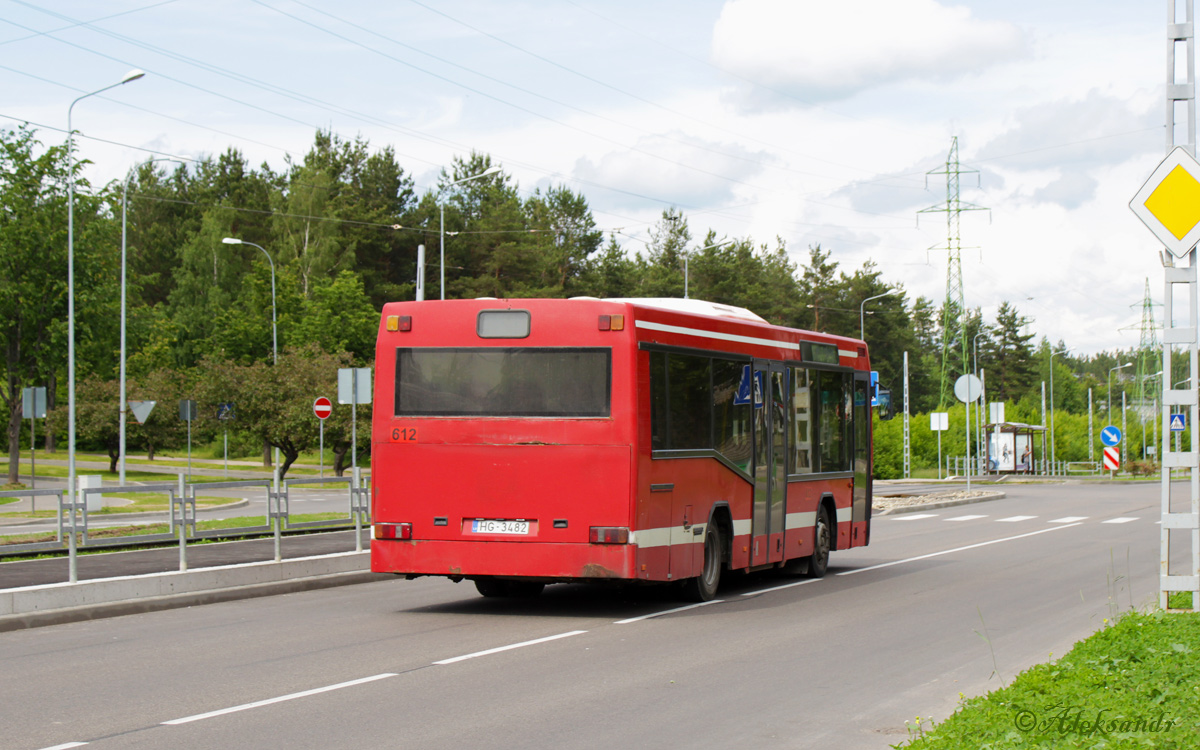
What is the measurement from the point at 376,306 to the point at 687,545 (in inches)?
2878

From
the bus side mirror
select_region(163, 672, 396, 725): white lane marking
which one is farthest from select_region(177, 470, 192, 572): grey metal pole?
the bus side mirror

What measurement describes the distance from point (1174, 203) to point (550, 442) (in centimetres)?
606

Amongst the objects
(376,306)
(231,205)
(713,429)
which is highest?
(231,205)

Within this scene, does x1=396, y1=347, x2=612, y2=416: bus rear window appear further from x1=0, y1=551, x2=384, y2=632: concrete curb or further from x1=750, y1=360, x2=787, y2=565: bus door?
x1=0, y1=551, x2=384, y2=632: concrete curb

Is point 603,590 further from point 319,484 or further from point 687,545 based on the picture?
point 319,484

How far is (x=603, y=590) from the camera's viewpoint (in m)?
16.0

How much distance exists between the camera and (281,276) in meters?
73.1

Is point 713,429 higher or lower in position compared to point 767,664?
higher

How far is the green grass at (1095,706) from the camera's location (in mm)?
6262

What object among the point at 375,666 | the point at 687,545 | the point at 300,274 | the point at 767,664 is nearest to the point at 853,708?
the point at 767,664

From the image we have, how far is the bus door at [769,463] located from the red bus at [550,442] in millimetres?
973

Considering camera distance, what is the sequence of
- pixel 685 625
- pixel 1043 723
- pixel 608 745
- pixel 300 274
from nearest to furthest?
pixel 1043 723 → pixel 608 745 → pixel 685 625 → pixel 300 274

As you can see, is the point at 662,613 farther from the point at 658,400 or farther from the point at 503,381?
the point at 503,381

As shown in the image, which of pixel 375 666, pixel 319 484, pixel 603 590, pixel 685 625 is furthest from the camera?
pixel 319 484
